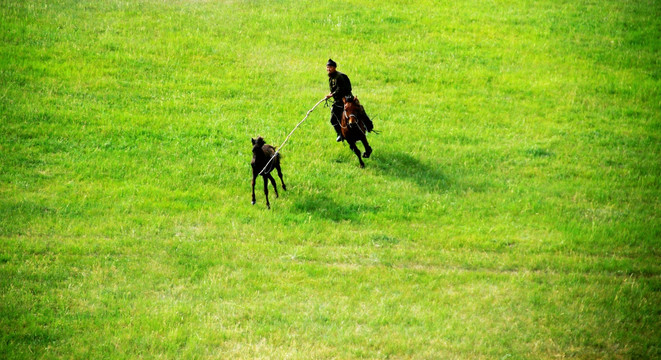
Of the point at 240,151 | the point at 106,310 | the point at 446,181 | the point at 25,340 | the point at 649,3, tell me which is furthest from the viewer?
the point at 649,3

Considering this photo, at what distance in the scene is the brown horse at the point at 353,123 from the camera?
20.9m

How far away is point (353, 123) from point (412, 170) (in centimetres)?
233

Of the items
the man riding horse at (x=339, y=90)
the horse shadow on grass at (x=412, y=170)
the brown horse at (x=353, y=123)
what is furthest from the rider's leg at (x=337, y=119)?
the horse shadow on grass at (x=412, y=170)

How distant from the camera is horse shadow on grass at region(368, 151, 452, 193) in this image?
797 inches

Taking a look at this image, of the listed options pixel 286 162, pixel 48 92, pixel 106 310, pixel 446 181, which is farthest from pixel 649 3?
pixel 106 310

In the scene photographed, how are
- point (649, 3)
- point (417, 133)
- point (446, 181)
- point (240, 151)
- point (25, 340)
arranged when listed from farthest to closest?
1. point (649, 3)
2. point (417, 133)
3. point (240, 151)
4. point (446, 181)
5. point (25, 340)

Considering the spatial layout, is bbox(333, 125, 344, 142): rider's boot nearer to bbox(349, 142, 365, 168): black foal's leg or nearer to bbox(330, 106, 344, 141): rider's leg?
→ bbox(330, 106, 344, 141): rider's leg

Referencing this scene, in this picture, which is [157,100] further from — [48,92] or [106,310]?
[106,310]

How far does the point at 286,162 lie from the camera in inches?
838

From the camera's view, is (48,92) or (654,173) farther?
(48,92)

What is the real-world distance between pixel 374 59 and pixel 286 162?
1000cm

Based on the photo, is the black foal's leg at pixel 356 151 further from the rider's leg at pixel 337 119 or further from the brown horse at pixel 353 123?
the rider's leg at pixel 337 119

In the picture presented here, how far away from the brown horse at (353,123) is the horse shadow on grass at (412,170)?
2.39 feet

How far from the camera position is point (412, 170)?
21.2 metres
